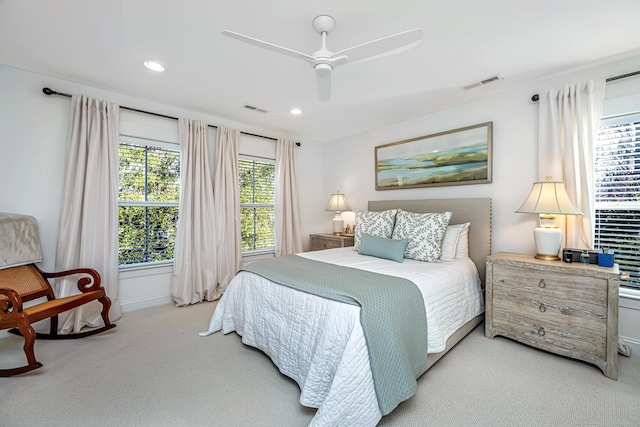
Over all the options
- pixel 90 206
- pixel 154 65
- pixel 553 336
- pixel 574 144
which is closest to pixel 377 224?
pixel 553 336

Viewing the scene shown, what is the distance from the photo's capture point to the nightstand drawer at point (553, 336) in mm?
2004

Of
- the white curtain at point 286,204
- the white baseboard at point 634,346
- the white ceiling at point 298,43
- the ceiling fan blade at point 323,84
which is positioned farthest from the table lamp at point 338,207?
the white baseboard at point 634,346

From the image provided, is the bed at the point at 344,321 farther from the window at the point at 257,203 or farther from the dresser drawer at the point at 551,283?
the window at the point at 257,203

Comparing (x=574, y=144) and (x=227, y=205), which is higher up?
(x=574, y=144)

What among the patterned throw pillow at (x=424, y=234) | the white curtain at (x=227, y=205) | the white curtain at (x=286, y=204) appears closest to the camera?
the patterned throw pillow at (x=424, y=234)

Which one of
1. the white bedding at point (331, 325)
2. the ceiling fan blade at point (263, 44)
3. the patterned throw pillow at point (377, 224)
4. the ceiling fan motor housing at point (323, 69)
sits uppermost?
the ceiling fan blade at point (263, 44)

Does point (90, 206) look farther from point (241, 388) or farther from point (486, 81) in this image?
point (486, 81)

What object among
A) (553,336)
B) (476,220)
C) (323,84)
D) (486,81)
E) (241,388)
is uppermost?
(486,81)

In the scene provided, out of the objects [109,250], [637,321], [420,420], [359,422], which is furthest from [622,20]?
[109,250]

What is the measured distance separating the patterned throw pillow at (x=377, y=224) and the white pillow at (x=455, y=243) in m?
0.59

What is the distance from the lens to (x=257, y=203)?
425 cm

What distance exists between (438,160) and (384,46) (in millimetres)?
2174

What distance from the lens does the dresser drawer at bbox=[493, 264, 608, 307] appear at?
6.56ft

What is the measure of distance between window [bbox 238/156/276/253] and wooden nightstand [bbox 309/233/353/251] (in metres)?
0.66
